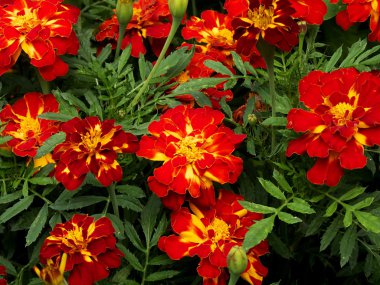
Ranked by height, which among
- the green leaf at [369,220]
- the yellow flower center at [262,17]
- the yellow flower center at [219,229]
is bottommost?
the yellow flower center at [219,229]

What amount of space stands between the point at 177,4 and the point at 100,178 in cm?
25

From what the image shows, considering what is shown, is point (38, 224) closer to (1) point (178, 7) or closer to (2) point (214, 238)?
(2) point (214, 238)

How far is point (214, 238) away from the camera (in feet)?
3.26

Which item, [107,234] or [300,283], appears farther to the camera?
[300,283]

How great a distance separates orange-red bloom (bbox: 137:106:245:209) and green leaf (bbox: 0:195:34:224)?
155 millimetres

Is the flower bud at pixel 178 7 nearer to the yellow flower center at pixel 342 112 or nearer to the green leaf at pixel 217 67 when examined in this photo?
the green leaf at pixel 217 67

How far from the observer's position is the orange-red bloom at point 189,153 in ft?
3.21

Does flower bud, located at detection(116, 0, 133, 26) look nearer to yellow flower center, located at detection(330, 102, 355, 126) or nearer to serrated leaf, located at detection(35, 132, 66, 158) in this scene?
serrated leaf, located at detection(35, 132, 66, 158)

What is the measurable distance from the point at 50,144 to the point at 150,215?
0.16m

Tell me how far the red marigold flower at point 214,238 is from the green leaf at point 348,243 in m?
0.09

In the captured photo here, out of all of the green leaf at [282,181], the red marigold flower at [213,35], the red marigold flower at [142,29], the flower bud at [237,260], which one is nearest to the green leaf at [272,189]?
the green leaf at [282,181]

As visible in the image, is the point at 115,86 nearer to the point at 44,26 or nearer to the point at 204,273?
the point at 44,26

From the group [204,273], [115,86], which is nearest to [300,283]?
[204,273]

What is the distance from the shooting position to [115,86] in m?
1.11
